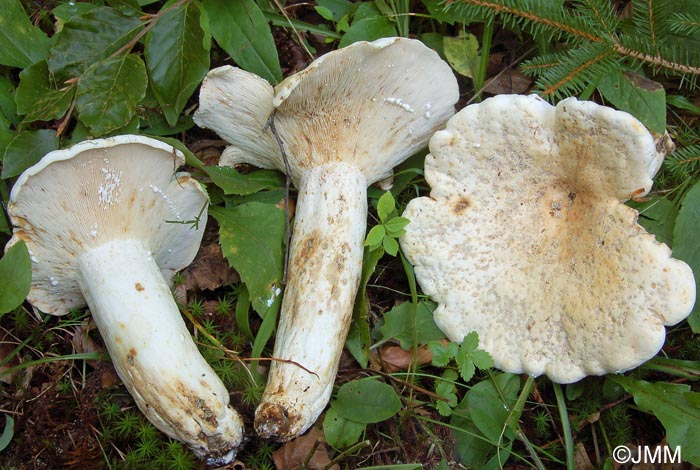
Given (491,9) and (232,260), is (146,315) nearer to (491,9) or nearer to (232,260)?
(232,260)

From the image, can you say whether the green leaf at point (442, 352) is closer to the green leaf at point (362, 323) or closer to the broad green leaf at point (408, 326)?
the broad green leaf at point (408, 326)

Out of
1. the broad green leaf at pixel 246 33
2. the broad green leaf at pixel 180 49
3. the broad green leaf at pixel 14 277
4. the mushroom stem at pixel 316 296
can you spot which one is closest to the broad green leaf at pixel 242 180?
the mushroom stem at pixel 316 296

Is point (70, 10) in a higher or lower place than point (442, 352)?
higher

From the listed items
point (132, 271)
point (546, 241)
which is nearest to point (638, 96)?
point (546, 241)

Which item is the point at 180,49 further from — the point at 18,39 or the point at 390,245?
the point at 390,245

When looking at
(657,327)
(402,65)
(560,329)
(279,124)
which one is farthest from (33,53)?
(657,327)
